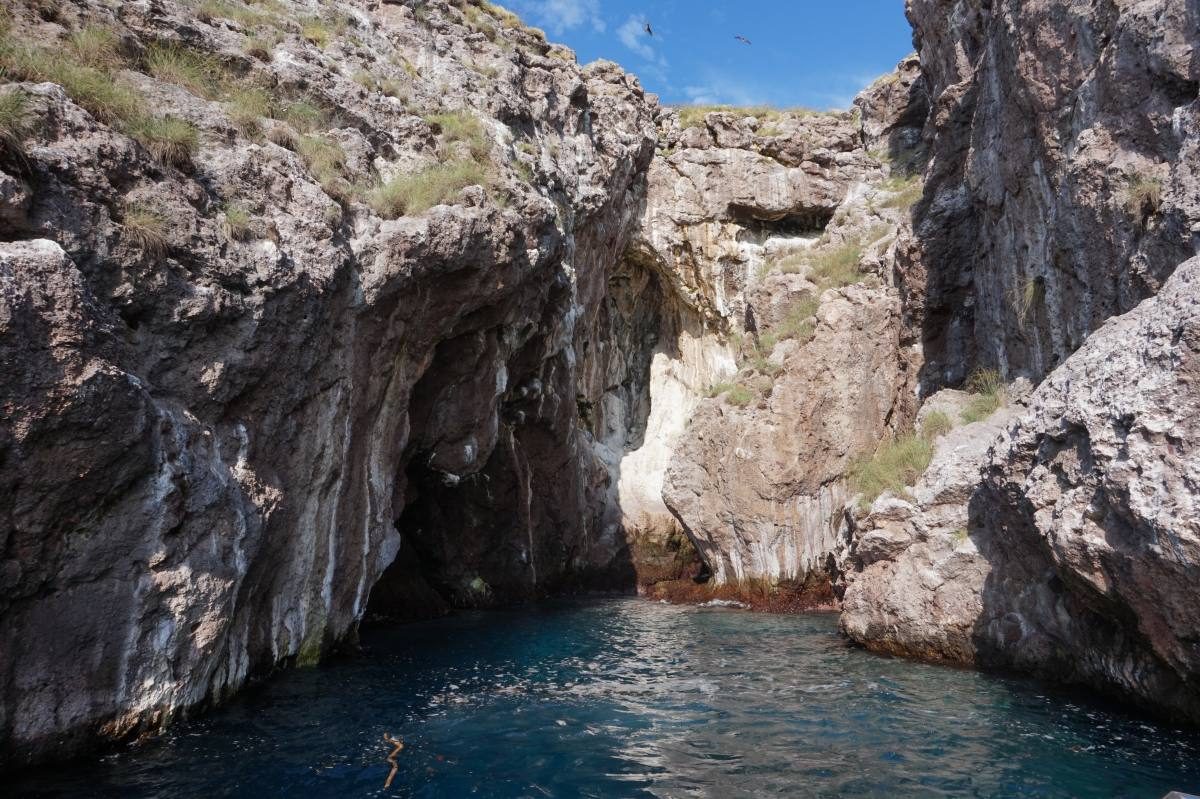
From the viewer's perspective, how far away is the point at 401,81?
1531 cm

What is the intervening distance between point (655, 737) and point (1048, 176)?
1154cm

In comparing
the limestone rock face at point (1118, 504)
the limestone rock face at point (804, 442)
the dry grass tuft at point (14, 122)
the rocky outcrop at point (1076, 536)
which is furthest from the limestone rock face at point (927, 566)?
the dry grass tuft at point (14, 122)

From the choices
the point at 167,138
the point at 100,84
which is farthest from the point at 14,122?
the point at 167,138

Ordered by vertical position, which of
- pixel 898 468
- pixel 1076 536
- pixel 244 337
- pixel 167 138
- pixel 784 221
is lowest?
pixel 1076 536

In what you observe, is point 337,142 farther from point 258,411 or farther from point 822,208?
point 822,208

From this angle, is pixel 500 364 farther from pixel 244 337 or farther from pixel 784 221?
pixel 784 221

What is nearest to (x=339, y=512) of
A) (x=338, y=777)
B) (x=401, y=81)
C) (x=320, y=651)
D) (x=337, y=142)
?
(x=320, y=651)

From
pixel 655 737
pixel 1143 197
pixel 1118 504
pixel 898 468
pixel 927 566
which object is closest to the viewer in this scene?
pixel 1118 504

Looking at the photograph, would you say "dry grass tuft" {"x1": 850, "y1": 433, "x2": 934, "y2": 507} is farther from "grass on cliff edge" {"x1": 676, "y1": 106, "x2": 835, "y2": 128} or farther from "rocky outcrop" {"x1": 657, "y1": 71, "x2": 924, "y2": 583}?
"grass on cliff edge" {"x1": 676, "y1": 106, "x2": 835, "y2": 128}

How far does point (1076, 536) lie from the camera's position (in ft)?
26.5

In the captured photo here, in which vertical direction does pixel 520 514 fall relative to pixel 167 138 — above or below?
below

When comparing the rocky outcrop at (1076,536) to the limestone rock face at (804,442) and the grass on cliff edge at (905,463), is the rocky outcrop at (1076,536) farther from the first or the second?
the limestone rock face at (804,442)

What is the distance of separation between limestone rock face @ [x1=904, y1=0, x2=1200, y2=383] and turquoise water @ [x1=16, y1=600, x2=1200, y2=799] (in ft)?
19.0

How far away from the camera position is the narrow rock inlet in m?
7.25
